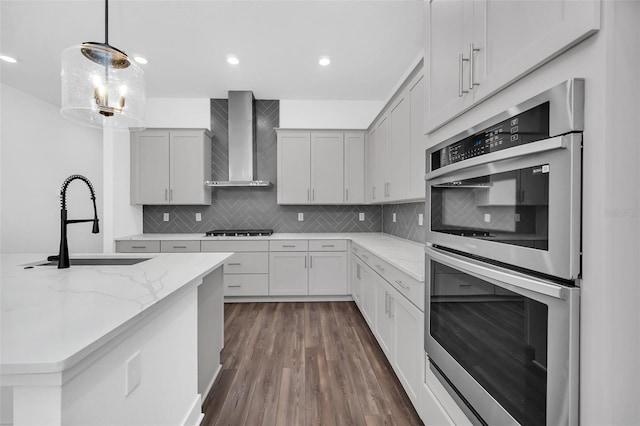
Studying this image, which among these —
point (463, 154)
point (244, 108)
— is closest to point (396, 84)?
point (244, 108)

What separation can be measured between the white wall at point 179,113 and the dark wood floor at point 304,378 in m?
2.99

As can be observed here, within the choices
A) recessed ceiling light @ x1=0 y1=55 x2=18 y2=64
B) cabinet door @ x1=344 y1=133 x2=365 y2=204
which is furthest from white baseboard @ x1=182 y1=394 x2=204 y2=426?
recessed ceiling light @ x1=0 y1=55 x2=18 y2=64

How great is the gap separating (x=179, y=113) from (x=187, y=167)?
3.13ft

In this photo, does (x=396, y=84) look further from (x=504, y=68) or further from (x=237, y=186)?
(x=504, y=68)

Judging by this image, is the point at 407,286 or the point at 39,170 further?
the point at 39,170

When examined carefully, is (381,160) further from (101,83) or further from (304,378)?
(101,83)

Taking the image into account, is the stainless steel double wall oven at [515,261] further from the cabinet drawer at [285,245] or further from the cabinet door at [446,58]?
the cabinet drawer at [285,245]

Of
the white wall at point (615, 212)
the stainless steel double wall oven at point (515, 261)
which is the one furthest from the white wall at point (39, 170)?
the white wall at point (615, 212)

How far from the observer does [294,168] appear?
13.3 feet

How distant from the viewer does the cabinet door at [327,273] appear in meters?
3.79

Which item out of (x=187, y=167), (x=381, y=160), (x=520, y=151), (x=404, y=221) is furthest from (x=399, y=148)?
(x=187, y=167)

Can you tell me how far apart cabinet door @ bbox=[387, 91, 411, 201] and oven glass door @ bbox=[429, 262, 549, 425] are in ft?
4.74

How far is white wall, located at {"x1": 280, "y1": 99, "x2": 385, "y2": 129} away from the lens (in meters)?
4.29

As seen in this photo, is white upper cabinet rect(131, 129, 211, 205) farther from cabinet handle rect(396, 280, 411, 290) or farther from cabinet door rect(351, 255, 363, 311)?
cabinet handle rect(396, 280, 411, 290)
